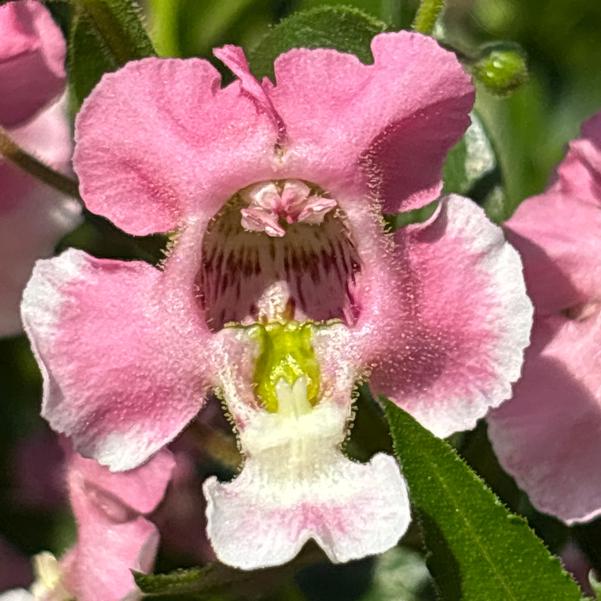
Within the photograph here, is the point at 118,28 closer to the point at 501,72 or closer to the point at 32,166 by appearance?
the point at 32,166

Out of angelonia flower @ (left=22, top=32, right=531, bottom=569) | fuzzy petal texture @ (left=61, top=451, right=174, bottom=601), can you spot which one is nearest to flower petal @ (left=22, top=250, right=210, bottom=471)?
angelonia flower @ (left=22, top=32, right=531, bottom=569)

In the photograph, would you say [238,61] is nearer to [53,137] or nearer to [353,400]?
[353,400]

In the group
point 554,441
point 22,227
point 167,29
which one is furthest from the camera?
point 167,29

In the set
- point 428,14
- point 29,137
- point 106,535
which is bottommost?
point 106,535

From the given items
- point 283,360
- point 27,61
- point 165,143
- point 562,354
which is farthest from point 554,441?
point 27,61

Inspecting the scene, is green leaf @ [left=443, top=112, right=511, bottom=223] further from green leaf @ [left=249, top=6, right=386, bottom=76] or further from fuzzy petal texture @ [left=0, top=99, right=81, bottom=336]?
fuzzy petal texture @ [left=0, top=99, right=81, bottom=336]
